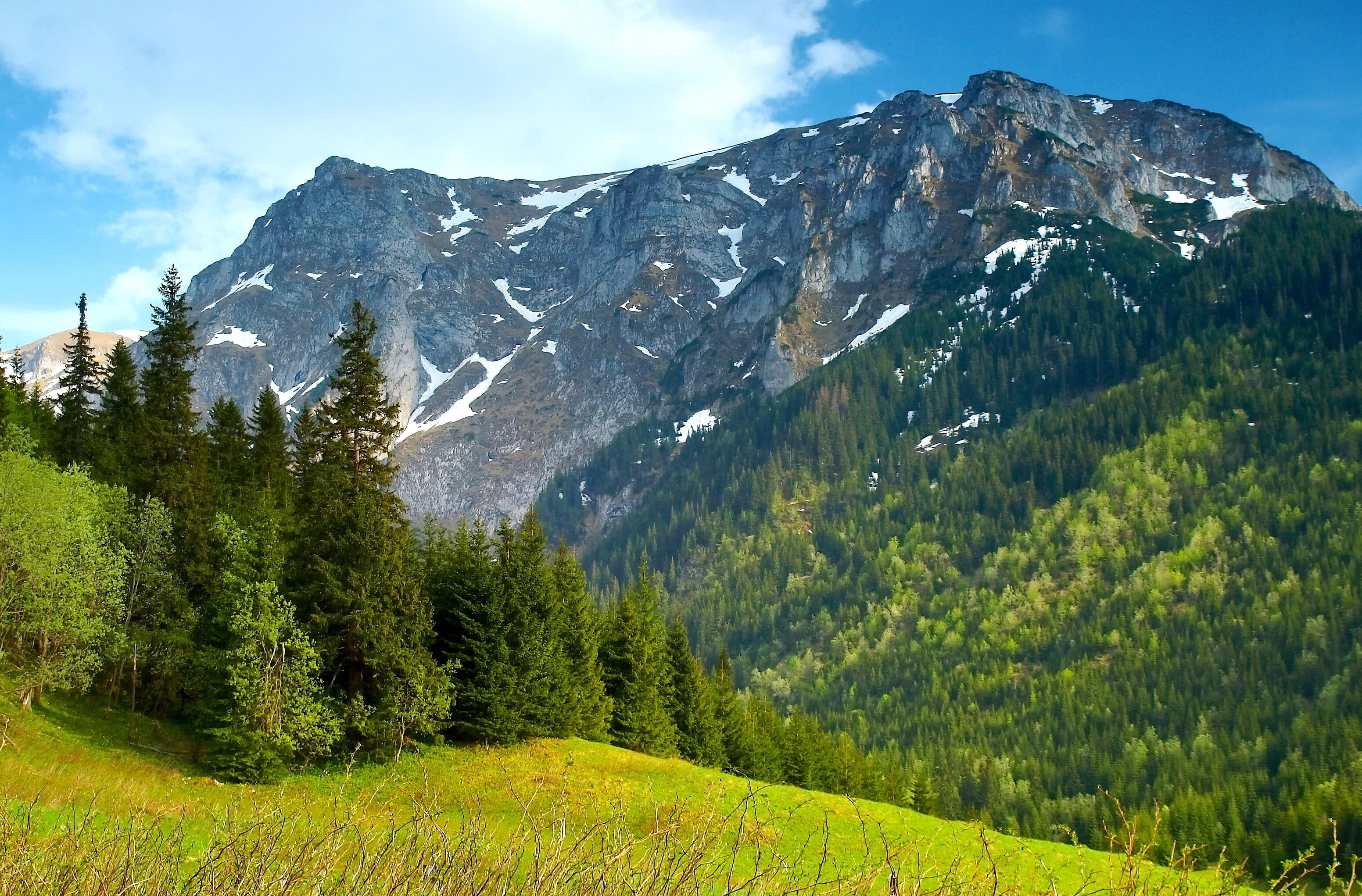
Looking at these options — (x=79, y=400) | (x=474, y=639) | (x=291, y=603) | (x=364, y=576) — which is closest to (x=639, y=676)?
(x=474, y=639)

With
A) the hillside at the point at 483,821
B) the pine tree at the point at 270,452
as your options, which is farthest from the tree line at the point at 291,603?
the hillside at the point at 483,821

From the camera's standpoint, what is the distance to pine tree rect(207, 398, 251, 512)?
4788 centimetres

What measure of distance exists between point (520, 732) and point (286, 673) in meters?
10.9

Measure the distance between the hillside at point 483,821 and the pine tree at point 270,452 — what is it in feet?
60.3

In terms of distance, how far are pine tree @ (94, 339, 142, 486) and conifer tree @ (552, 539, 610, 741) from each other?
808 inches

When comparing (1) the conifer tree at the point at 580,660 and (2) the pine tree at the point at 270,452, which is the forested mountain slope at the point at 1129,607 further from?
(2) the pine tree at the point at 270,452

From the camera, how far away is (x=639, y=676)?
51.2 metres

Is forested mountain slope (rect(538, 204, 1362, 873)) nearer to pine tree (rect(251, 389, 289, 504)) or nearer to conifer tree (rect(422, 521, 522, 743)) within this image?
conifer tree (rect(422, 521, 522, 743))

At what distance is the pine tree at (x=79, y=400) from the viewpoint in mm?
50906

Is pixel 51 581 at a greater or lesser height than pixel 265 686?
greater

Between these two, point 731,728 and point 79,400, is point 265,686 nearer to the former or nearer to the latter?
point 79,400

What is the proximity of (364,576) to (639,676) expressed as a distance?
1929 centimetres

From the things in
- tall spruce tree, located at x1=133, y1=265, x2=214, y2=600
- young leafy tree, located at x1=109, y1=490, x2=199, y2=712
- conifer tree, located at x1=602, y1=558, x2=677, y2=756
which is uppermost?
tall spruce tree, located at x1=133, y1=265, x2=214, y2=600

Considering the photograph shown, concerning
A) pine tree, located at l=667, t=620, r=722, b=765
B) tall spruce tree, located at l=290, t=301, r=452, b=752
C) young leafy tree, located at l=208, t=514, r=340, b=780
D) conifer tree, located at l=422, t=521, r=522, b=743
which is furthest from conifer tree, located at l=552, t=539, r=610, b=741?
young leafy tree, located at l=208, t=514, r=340, b=780
